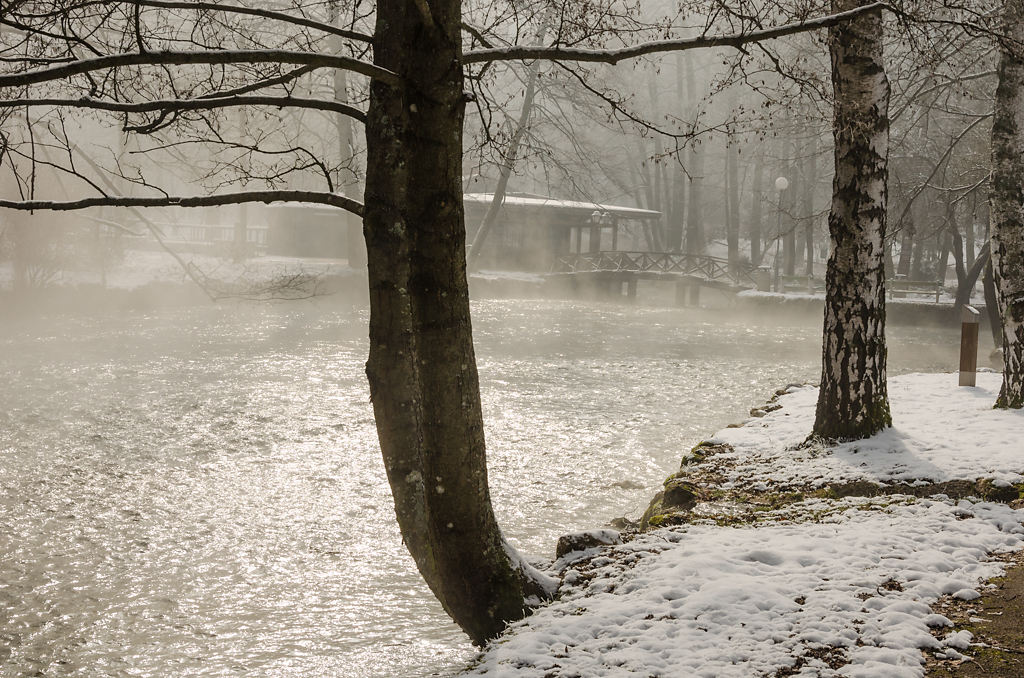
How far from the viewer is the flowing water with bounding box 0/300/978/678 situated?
671 centimetres

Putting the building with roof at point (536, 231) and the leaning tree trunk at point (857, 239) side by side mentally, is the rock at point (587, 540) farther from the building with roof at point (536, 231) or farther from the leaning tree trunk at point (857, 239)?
A: the building with roof at point (536, 231)

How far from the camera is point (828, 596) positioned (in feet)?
14.7

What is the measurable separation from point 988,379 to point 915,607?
7.85m

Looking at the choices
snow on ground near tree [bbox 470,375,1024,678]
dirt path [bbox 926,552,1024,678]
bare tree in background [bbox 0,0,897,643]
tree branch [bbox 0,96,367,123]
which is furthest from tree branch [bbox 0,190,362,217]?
dirt path [bbox 926,552,1024,678]

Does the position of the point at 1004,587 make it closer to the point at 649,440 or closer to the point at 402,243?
the point at 402,243

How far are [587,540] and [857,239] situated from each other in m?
3.36

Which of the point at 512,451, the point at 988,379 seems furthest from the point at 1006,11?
the point at 512,451

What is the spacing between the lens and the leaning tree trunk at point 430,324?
4.55 metres

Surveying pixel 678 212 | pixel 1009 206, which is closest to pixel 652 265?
pixel 678 212

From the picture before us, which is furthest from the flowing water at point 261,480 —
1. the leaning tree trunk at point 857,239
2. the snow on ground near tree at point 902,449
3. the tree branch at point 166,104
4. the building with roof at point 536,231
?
the building with roof at point 536,231

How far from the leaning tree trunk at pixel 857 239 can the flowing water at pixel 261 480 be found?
2671mm

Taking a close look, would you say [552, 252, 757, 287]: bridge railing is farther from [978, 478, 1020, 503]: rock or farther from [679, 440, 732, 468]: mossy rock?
[978, 478, 1020, 503]: rock

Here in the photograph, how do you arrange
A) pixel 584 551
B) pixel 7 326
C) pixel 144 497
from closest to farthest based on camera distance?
1. pixel 584 551
2. pixel 144 497
3. pixel 7 326

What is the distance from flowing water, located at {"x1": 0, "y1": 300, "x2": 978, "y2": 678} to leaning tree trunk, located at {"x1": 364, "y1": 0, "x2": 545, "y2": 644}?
1186mm
